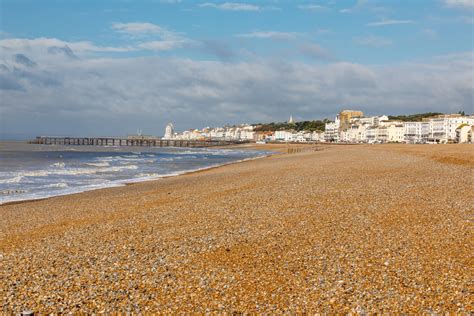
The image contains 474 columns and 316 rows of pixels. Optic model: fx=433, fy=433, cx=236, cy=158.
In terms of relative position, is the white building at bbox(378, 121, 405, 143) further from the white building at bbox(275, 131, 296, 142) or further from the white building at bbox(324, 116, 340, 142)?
the white building at bbox(275, 131, 296, 142)

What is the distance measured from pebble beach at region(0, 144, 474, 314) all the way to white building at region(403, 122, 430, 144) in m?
99.4

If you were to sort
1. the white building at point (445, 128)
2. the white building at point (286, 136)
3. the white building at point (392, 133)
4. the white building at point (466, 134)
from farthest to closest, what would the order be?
the white building at point (286, 136)
the white building at point (392, 133)
the white building at point (445, 128)
the white building at point (466, 134)

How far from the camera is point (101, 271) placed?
6.00 m

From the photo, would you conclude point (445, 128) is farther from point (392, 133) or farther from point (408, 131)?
point (392, 133)

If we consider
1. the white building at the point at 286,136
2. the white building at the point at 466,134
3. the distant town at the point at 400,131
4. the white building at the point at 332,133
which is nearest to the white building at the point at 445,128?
the distant town at the point at 400,131

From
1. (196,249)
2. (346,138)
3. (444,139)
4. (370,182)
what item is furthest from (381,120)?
(196,249)

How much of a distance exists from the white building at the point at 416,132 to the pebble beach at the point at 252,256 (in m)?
99.4

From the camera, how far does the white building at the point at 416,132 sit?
10325 cm

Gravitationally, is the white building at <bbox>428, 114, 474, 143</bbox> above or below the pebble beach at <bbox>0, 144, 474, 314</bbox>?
above

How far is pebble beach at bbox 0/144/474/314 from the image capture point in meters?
4.77

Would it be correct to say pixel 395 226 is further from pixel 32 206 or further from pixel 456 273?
pixel 32 206

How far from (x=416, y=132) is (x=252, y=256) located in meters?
110

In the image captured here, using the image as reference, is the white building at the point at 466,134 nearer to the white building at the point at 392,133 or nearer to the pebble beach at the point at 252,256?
the white building at the point at 392,133

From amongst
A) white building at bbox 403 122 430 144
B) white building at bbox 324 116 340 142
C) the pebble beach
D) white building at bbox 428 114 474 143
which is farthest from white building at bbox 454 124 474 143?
the pebble beach
